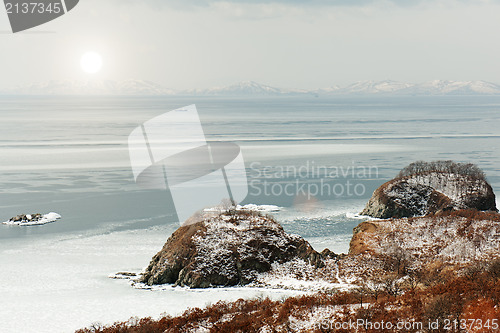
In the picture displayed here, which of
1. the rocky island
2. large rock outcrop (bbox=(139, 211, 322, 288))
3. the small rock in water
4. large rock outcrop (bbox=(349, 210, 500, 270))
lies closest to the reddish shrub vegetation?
the rocky island

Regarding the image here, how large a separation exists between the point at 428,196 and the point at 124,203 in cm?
4127

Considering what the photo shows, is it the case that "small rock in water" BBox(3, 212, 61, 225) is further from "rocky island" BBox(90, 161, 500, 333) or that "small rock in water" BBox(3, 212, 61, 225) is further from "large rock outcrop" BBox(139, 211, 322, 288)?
"rocky island" BBox(90, 161, 500, 333)

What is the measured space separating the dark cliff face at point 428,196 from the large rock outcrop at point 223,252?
71.2ft

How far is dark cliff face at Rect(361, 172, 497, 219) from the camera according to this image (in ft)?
217

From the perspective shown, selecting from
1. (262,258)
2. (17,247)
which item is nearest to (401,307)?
(262,258)

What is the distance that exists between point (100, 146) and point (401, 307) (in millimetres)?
117757

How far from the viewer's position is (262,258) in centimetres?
4631

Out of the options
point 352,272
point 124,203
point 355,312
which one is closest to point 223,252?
point 352,272

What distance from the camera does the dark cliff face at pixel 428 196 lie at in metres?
66.1

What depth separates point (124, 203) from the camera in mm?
72375

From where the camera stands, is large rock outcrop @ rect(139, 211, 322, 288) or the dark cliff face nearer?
large rock outcrop @ rect(139, 211, 322, 288)

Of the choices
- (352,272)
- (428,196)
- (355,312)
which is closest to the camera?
(355,312)

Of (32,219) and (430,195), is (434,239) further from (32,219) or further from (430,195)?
(32,219)

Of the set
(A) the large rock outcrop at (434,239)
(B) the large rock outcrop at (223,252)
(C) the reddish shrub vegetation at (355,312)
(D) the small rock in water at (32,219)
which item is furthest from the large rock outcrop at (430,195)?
(D) the small rock in water at (32,219)
